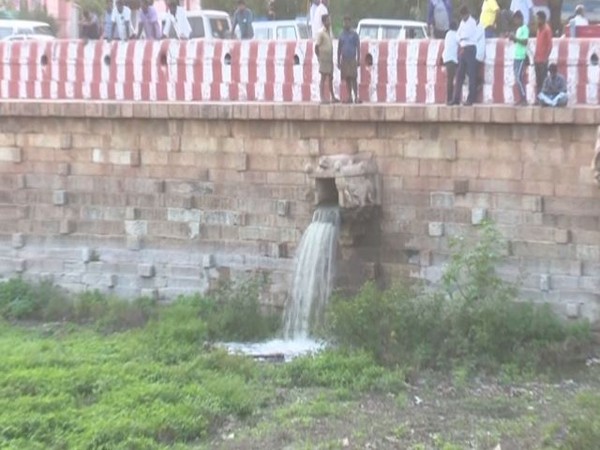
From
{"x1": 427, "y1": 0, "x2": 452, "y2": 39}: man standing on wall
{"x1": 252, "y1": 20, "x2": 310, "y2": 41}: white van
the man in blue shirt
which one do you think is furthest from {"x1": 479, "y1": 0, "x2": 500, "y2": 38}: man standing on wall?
{"x1": 252, "y1": 20, "x2": 310, "y2": 41}: white van

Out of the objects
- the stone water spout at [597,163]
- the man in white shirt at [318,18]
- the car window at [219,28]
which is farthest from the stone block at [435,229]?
the car window at [219,28]

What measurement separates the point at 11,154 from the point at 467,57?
7.82 m

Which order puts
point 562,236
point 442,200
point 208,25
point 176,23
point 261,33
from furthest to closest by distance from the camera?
point 208,25 < point 261,33 < point 176,23 < point 442,200 < point 562,236

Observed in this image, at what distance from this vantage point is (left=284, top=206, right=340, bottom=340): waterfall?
19875 mm

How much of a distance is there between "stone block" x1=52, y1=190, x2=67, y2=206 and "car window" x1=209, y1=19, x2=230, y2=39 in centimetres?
791

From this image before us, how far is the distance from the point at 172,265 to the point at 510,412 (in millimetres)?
7535

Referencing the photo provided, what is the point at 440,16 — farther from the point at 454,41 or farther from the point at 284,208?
the point at 284,208

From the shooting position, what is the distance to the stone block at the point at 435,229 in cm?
1922

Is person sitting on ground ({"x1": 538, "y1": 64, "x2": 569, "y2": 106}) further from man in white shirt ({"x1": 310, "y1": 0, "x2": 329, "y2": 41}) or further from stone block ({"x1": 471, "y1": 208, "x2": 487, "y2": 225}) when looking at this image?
man in white shirt ({"x1": 310, "y1": 0, "x2": 329, "y2": 41})

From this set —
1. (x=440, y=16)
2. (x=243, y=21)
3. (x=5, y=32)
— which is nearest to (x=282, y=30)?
(x=243, y=21)

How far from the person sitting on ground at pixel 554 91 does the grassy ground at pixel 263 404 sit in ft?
10.8

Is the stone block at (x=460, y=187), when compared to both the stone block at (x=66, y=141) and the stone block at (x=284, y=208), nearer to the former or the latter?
the stone block at (x=284, y=208)

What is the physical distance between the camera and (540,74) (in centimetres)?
1833

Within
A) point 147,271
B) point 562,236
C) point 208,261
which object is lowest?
point 147,271
